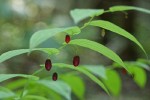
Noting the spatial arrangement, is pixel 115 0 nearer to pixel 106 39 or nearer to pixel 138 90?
pixel 106 39

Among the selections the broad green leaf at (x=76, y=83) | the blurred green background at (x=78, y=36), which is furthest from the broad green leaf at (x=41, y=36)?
the blurred green background at (x=78, y=36)

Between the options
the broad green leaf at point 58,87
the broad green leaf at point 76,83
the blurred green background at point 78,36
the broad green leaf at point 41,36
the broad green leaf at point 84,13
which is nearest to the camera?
the broad green leaf at point 41,36

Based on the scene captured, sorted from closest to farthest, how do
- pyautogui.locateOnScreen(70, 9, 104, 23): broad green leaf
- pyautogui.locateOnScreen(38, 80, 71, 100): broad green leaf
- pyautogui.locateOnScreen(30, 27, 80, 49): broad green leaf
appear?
pyautogui.locateOnScreen(30, 27, 80, 49): broad green leaf, pyautogui.locateOnScreen(70, 9, 104, 23): broad green leaf, pyautogui.locateOnScreen(38, 80, 71, 100): broad green leaf

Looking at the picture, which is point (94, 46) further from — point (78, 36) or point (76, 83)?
point (78, 36)

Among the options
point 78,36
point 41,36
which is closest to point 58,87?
point 41,36

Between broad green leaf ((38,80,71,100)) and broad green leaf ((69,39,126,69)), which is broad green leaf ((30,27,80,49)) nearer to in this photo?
broad green leaf ((69,39,126,69))

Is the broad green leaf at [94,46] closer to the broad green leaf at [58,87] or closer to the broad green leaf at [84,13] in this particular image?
the broad green leaf at [84,13]

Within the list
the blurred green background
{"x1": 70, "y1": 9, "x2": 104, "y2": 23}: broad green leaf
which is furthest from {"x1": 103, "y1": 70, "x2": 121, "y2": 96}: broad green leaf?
the blurred green background

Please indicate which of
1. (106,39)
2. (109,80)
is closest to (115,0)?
(106,39)
